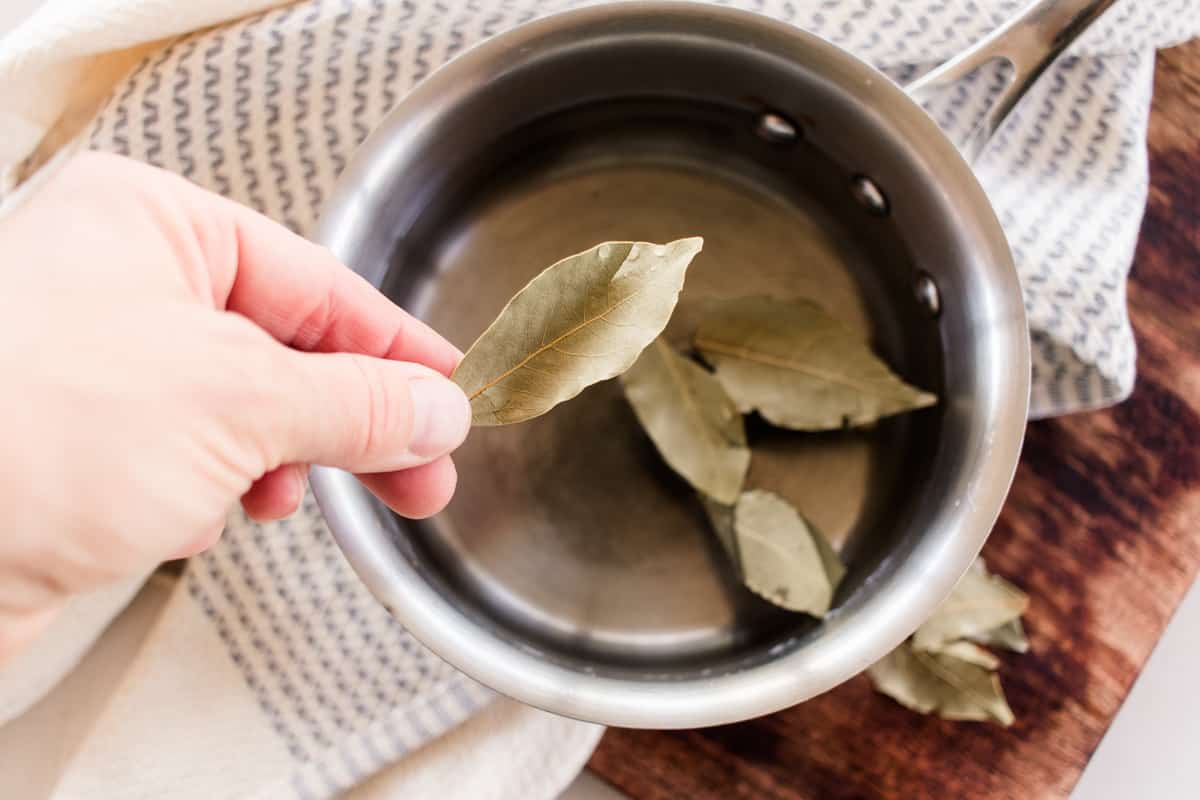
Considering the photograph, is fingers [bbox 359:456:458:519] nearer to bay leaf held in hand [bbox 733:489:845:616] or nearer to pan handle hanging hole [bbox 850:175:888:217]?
bay leaf held in hand [bbox 733:489:845:616]

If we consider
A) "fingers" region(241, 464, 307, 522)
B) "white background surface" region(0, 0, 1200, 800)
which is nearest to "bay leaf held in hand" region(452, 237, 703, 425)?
"fingers" region(241, 464, 307, 522)

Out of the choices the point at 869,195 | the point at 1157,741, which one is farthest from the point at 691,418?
the point at 1157,741

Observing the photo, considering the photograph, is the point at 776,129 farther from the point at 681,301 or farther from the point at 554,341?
the point at 554,341

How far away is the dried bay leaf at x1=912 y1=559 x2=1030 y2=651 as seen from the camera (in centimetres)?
54

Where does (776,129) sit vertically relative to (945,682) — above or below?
above

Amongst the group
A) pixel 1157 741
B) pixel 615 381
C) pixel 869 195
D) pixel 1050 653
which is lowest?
pixel 1157 741

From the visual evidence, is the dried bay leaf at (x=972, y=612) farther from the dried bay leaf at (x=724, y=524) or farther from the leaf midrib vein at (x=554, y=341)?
the leaf midrib vein at (x=554, y=341)

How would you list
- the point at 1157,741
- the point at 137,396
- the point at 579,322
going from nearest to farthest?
the point at 137,396, the point at 579,322, the point at 1157,741

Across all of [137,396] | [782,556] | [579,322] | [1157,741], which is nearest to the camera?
[137,396]

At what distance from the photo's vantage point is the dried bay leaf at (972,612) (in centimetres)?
54

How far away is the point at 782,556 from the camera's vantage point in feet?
1.71

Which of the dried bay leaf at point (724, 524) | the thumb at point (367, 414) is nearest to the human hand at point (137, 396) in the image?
the thumb at point (367, 414)

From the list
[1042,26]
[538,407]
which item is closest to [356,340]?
[538,407]

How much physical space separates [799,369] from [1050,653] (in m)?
0.23
